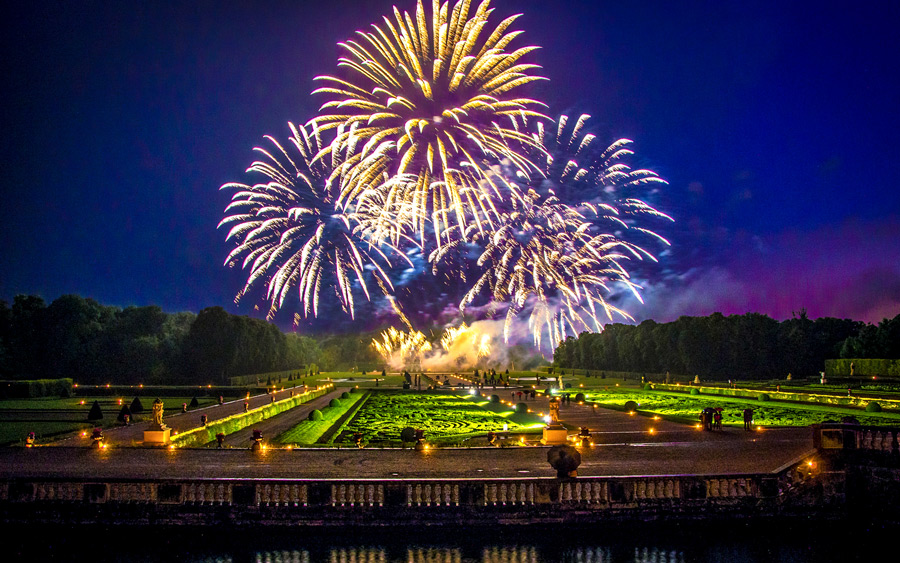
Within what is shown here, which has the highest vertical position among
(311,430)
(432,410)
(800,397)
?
(800,397)

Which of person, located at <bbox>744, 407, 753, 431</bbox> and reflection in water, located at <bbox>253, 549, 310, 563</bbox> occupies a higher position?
person, located at <bbox>744, 407, 753, 431</bbox>

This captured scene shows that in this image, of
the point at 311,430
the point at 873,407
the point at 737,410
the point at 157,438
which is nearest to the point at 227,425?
the point at 311,430

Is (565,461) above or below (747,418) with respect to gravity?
above

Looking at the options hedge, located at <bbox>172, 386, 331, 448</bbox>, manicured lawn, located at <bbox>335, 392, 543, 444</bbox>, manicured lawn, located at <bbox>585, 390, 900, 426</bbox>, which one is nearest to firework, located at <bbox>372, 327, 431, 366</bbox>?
manicured lawn, located at <bbox>335, 392, 543, 444</bbox>

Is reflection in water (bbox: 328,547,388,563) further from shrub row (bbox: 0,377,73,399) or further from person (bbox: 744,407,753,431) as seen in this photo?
shrub row (bbox: 0,377,73,399)

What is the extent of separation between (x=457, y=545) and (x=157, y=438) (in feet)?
62.2

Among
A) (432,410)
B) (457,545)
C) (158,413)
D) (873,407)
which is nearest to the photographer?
(457,545)

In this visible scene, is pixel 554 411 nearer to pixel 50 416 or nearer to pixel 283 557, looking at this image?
pixel 283 557

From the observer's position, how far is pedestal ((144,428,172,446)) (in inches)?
1193

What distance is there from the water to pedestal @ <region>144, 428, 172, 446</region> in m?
11.8

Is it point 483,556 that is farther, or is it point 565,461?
point 565,461

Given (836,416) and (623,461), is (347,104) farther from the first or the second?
(836,416)

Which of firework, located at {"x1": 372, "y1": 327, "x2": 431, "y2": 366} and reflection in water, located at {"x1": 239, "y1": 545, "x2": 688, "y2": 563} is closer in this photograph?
reflection in water, located at {"x1": 239, "y1": 545, "x2": 688, "y2": 563}

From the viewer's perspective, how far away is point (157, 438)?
30.4 metres
